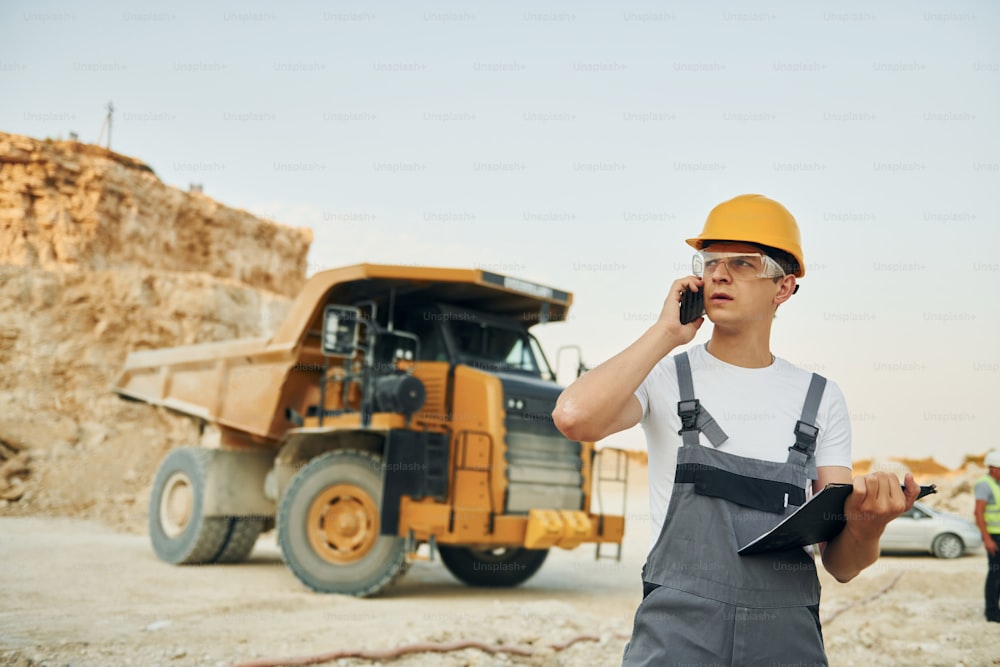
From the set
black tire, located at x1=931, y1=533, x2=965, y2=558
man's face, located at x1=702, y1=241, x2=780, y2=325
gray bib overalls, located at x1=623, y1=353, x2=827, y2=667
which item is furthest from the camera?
black tire, located at x1=931, y1=533, x2=965, y2=558

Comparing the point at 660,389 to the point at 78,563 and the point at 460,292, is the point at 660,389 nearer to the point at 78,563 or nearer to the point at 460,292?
the point at 460,292

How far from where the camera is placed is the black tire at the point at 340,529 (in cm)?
823

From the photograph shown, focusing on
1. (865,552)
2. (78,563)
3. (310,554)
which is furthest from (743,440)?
(78,563)

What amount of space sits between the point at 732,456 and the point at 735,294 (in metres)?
0.44

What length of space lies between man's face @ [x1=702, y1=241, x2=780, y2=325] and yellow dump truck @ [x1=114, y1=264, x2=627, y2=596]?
6.06m

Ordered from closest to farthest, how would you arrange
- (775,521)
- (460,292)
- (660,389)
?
1. (775,521)
2. (660,389)
3. (460,292)

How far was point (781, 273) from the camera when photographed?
2301 mm

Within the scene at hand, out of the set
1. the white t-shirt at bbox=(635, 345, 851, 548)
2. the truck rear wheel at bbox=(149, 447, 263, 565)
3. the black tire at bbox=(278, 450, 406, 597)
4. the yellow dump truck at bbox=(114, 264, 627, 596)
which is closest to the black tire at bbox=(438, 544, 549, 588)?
the yellow dump truck at bbox=(114, 264, 627, 596)

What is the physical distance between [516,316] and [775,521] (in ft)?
25.8

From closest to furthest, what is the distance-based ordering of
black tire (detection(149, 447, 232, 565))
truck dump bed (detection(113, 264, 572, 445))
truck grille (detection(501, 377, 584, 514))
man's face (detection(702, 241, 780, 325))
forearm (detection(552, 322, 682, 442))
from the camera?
forearm (detection(552, 322, 682, 442))
man's face (detection(702, 241, 780, 325))
truck grille (detection(501, 377, 584, 514))
truck dump bed (detection(113, 264, 572, 445))
black tire (detection(149, 447, 232, 565))

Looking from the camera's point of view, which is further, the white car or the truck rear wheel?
the white car

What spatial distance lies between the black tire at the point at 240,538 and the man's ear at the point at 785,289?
9475 mm

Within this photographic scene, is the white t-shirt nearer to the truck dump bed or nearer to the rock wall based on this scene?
the truck dump bed

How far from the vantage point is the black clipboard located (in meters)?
1.87
